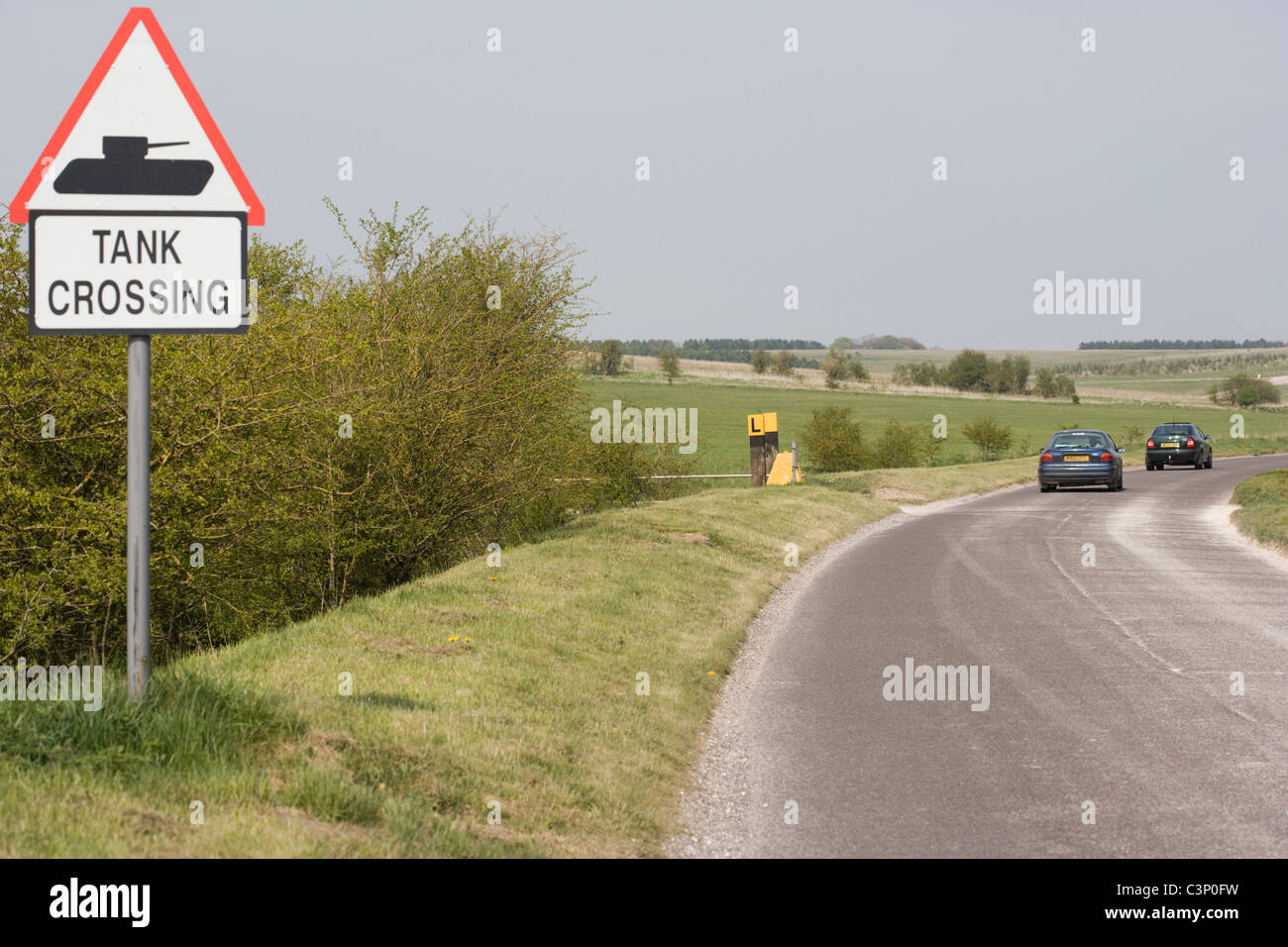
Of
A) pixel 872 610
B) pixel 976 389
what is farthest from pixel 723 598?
pixel 976 389

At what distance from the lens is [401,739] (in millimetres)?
5961

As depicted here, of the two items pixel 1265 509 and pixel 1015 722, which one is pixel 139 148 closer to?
pixel 1015 722

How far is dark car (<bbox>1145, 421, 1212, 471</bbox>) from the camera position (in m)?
42.3

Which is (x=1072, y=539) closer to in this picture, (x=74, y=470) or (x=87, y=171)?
(x=74, y=470)

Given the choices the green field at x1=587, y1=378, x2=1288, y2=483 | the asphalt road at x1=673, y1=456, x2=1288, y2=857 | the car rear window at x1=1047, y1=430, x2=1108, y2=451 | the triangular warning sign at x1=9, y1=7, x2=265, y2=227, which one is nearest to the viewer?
the triangular warning sign at x1=9, y1=7, x2=265, y2=227

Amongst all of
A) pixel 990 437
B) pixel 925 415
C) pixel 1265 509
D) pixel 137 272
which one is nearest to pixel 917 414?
pixel 925 415

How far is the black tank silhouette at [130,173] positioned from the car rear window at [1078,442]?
30299 mm

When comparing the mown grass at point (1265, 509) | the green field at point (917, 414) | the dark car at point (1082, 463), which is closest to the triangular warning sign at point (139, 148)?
the mown grass at point (1265, 509)

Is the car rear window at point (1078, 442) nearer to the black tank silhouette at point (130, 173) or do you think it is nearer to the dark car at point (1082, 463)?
the dark car at point (1082, 463)

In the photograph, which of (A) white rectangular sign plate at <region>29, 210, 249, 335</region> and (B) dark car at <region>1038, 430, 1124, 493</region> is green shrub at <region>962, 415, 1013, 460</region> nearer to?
(B) dark car at <region>1038, 430, 1124, 493</region>

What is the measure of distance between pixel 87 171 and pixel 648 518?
570 inches

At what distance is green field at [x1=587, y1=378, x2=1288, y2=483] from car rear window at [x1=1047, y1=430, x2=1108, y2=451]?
22.0 m

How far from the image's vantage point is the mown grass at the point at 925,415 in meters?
63.4

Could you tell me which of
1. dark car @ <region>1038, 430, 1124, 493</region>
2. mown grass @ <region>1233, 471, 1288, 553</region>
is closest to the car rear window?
dark car @ <region>1038, 430, 1124, 493</region>
